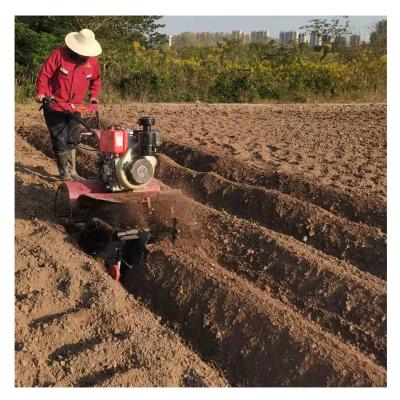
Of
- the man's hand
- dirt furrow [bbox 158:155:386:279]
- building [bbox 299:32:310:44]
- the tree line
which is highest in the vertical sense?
building [bbox 299:32:310:44]

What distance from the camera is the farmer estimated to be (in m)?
5.46

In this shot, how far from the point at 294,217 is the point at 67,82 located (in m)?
2.91

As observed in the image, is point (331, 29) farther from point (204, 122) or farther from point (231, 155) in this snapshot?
point (231, 155)

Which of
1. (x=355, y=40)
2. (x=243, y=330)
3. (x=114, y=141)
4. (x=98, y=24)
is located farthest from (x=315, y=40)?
(x=243, y=330)

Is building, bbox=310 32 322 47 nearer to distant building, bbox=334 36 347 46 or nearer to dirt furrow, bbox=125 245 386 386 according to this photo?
distant building, bbox=334 36 347 46

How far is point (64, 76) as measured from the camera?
5.70 metres

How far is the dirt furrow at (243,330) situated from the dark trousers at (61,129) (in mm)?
1990

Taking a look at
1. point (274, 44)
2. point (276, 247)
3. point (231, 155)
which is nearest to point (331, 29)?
point (274, 44)

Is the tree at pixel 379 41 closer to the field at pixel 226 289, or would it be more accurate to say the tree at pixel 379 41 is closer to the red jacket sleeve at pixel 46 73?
the field at pixel 226 289

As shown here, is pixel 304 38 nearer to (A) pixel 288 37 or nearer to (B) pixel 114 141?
(A) pixel 288 37

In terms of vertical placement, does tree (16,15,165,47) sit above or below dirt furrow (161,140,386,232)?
above

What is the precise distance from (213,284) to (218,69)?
14608 millimetres

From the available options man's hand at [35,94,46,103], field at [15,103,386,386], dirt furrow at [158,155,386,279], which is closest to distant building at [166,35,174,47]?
field at [15,103,386,386]

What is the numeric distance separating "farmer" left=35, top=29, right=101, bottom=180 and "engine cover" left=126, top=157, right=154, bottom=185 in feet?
3.87
